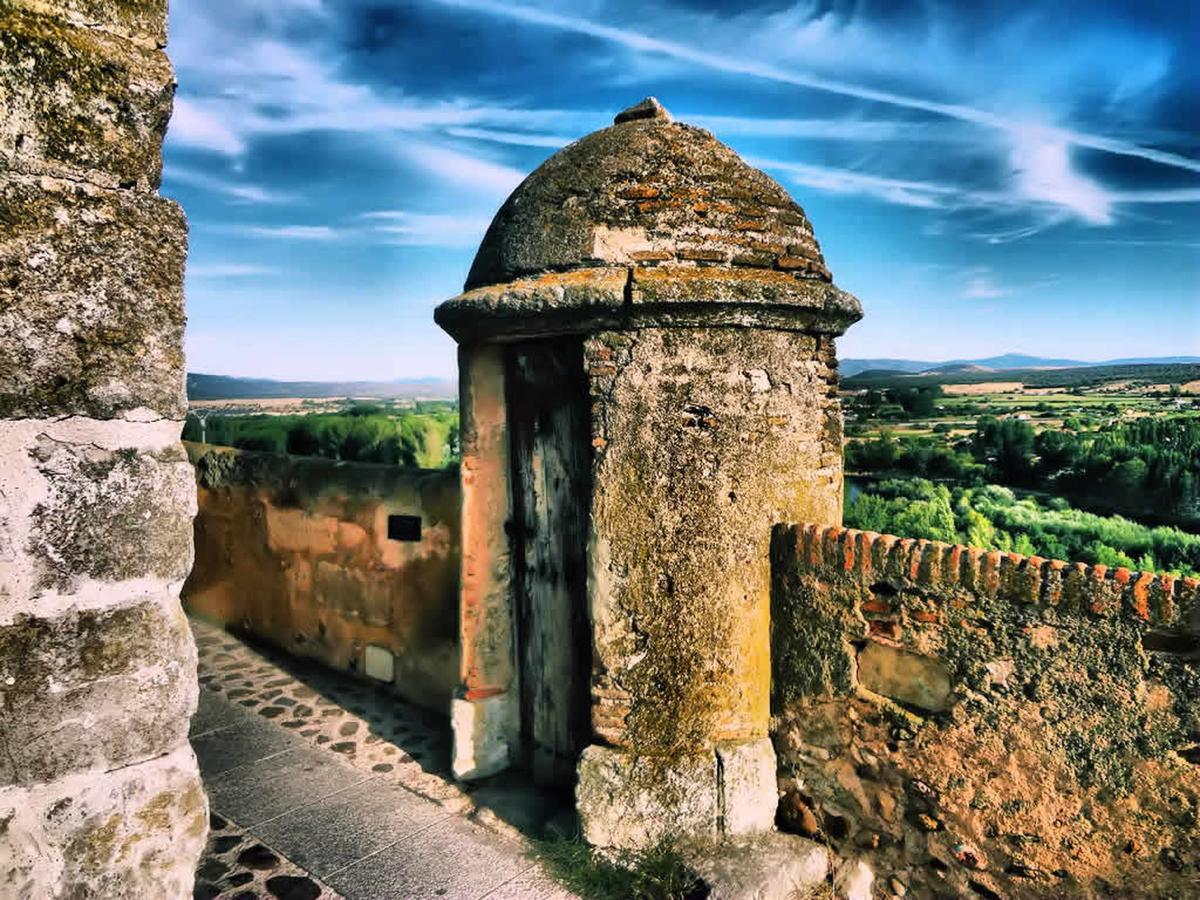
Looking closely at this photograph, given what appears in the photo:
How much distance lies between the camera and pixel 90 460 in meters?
1.27

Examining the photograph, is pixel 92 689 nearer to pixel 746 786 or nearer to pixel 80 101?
pixel 80 101

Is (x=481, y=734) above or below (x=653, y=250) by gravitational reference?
below

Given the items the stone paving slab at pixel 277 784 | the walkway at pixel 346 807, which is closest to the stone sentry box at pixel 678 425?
the walkway at pixel 346 807


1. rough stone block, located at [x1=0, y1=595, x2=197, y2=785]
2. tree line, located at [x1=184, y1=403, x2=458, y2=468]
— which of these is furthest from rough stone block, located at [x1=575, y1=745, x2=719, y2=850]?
tree line, located at [x1=184, y1=403, x2=458, y2=468]

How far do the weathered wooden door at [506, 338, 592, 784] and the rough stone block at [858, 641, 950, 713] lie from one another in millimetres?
1289

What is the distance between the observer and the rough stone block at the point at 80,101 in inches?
47.0

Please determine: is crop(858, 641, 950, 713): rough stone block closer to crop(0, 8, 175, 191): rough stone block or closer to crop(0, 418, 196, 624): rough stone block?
crop(0, 418, 196, 624): rough stone block

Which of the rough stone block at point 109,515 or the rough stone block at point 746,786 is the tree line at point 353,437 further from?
the rough stone block at point 109,515

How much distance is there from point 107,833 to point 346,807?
120 inches

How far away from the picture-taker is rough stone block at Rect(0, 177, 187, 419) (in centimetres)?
119

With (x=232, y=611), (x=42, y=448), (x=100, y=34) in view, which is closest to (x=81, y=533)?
(x=42, y=448)

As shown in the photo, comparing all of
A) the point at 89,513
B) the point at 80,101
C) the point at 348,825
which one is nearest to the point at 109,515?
the point at 89,513

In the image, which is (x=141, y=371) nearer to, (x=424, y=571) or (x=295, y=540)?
(x=424, y=571)

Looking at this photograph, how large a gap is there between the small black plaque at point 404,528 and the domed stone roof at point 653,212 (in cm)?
207
